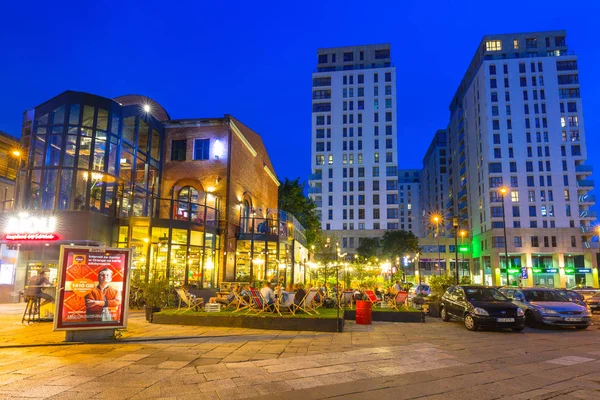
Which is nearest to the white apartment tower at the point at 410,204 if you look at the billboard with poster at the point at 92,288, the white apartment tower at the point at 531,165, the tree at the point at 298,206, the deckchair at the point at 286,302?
the white apartment tower at the point at 531,165

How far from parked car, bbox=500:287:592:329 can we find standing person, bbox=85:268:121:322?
13.2 metres

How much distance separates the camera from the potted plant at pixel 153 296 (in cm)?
1437

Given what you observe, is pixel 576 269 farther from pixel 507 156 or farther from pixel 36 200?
A: pixel 36 200

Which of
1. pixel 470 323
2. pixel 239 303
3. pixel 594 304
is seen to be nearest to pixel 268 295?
pixel 239 303

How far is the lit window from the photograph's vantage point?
76.8m

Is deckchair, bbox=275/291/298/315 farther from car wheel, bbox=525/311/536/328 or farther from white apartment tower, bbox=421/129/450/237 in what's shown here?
white apartment tower, bbox=421/129/450/237

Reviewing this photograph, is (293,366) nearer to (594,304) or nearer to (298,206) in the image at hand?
(594,304)

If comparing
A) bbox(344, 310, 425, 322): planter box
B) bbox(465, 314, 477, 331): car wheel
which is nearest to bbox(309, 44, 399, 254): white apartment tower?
bbox(344, 310, 425, 322): planter box

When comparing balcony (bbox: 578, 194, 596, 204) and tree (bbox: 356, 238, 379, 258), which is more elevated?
balcony (bbox: 578, 194, 596, 204)

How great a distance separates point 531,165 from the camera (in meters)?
71.3

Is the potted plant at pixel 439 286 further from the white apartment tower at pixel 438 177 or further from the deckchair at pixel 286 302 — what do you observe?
the white apartment tower at pixel 438 177

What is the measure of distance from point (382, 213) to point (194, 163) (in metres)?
60.5

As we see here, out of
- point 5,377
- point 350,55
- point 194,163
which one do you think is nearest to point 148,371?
point 5,377

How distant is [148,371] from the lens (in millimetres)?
7543
